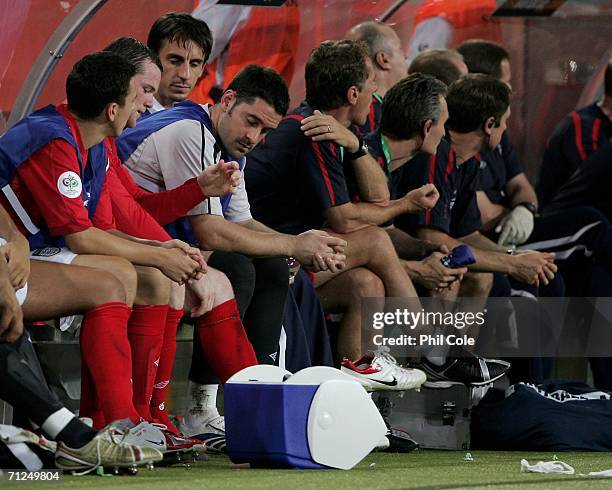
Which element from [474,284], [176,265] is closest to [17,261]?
[176,265]

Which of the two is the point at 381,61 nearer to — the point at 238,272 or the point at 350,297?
the point at 350,297

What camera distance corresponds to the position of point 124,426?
4047 millimetres

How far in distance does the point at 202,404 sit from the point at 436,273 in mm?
1564

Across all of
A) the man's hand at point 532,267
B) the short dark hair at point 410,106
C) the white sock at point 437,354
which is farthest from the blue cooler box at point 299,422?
the man's hand at point 532,267

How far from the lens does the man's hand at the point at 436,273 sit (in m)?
6.09

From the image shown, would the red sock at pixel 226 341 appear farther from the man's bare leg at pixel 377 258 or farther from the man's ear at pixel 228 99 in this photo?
the man's bare leg at pixel 377 258

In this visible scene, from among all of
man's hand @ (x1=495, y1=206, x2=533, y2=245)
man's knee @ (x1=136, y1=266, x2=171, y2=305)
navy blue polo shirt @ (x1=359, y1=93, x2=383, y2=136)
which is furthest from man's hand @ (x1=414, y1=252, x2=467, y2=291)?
man's knee @ (x1=136, y1=266, x2=171, y2=305)

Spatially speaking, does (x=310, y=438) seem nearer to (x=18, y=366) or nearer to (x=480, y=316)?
(x=18, y=366)

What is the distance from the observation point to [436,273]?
20.0ft

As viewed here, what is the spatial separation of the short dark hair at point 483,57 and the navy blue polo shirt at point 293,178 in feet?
7.29

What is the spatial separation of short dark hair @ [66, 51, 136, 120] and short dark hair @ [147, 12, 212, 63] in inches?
51.6

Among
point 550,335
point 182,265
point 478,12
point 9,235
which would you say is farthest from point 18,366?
point 478,12

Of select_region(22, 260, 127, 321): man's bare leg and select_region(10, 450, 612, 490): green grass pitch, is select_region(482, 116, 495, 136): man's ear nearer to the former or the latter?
select_region(10, 450, 612, 490): green grass pitch

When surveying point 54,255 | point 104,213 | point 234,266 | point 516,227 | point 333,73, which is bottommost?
point 516,227
